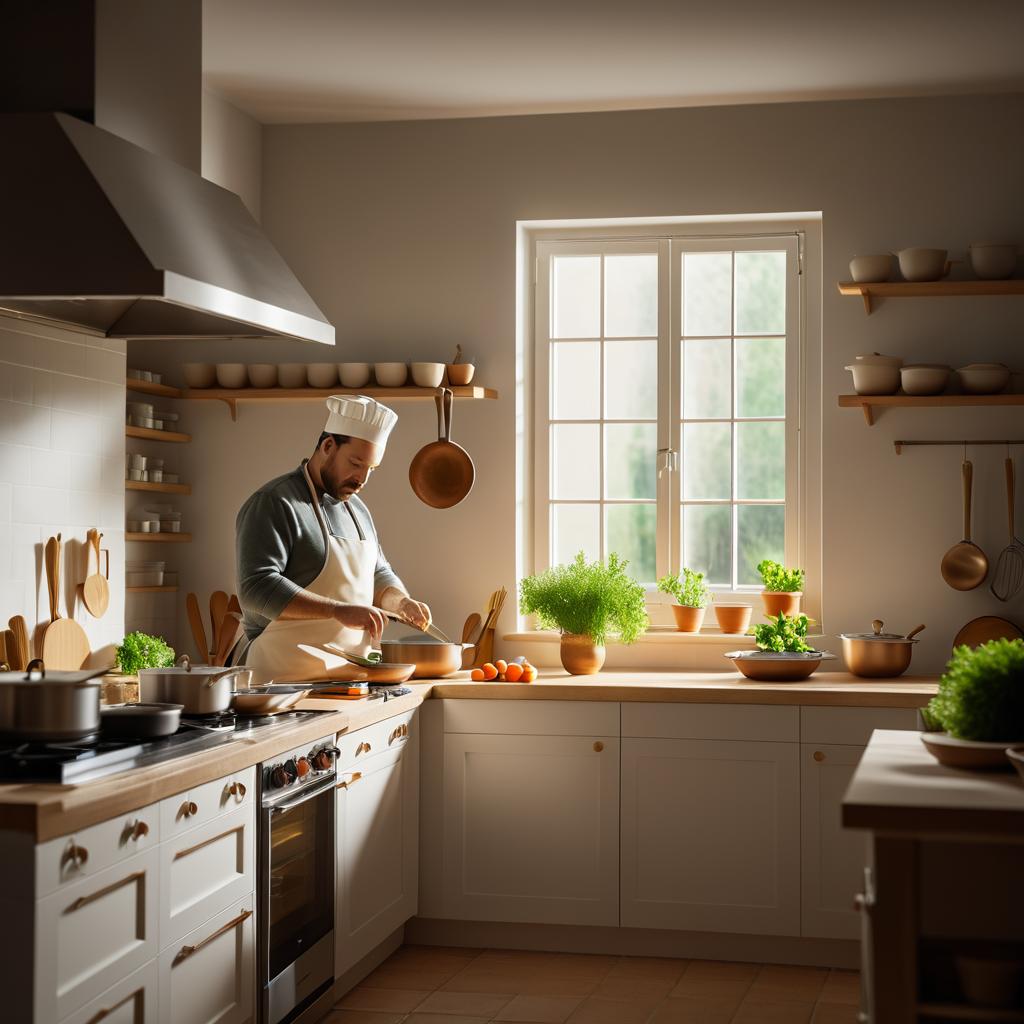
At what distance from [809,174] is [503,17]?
1415 mm

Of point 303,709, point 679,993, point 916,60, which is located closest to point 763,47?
point 916,60

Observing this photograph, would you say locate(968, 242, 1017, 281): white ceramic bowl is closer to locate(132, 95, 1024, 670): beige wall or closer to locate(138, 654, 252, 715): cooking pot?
locate(132, 95, 1024, 670): beige wall

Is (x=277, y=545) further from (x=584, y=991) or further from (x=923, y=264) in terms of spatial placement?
(x=923, y=264)

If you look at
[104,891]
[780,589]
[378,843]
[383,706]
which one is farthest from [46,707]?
[780,589]

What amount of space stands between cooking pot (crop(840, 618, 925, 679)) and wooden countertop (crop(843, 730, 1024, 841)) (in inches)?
86.1

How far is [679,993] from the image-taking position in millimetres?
3930

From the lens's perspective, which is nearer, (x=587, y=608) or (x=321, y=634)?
(x=321, y=634)

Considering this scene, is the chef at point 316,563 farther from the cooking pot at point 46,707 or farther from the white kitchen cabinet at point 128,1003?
the white kitchen cabinet at point 128,1003

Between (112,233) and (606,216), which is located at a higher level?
(606,216)

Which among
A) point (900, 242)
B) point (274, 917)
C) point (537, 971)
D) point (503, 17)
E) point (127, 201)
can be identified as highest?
point (503, 17)

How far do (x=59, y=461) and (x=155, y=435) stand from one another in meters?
0.92

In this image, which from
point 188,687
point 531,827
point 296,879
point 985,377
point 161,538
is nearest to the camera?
point 188,687

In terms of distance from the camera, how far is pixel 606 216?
→ 5.03 metres

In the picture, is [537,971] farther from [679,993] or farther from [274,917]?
[274,917]
